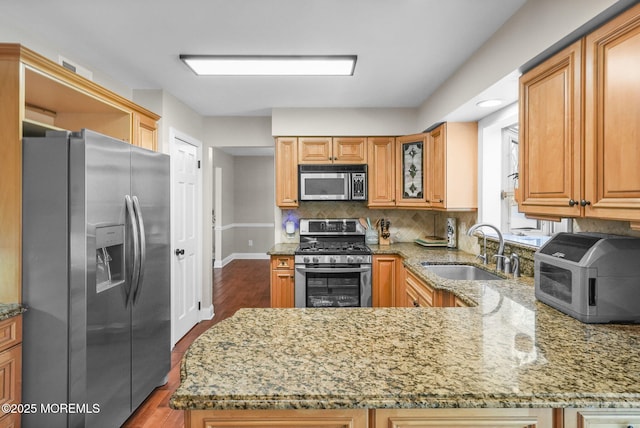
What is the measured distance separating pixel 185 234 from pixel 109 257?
60.6 inches

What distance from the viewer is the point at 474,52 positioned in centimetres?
236

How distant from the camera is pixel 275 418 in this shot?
94cm

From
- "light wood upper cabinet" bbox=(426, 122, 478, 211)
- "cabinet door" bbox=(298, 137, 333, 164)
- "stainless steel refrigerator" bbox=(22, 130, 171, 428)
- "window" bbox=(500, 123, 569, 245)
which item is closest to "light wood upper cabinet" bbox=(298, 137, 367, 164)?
"cabinet door" bbox=(298, 137, 333, 164)

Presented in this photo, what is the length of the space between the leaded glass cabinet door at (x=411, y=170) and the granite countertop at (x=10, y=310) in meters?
3.24

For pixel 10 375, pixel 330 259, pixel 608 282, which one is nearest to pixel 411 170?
pixel 330 259

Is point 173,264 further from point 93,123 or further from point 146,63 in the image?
point 146,63

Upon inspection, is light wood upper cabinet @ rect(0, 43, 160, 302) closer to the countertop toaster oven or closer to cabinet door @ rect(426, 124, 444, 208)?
the countertop toaster oven

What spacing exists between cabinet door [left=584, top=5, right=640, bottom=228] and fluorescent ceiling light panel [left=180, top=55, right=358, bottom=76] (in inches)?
58.9

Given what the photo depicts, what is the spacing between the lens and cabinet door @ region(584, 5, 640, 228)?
1156mm

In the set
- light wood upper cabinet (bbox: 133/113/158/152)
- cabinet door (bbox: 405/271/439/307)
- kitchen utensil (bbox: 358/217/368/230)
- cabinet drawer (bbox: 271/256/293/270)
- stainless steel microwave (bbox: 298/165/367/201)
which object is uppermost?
light wood upper cabinet (bbox: 133/113/158/152)

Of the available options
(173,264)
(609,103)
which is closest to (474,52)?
(609,103)

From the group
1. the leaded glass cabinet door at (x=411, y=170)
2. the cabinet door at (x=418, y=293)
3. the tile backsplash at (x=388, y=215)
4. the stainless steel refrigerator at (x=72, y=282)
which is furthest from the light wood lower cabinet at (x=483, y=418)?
the tile backsplash at (x=388, y=215)

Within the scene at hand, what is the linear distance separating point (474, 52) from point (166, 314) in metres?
2.97

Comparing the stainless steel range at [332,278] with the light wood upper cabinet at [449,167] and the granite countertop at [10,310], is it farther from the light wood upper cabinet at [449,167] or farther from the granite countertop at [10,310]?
the granite countertop at [10,310]
